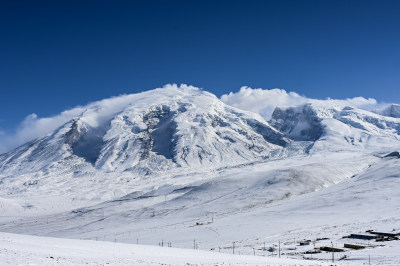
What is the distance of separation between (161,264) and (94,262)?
16.8ft

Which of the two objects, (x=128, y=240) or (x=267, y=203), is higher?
(x=267, y=203)

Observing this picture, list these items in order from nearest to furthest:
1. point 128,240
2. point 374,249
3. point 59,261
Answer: point 59,261 → point 374,249 → point 128,240

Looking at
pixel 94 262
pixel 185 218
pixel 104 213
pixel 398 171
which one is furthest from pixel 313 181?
pixel 94 262

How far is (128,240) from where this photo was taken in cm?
11212

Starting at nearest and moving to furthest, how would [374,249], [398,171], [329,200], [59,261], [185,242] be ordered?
[59,261] → [374,249] → [185,242] → [329,200] → [398,171]

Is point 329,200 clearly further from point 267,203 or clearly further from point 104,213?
point 104,213

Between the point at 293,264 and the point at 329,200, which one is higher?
the point at 329,200

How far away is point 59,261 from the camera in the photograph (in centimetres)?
3003

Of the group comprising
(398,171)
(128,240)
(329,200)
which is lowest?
(128,240)

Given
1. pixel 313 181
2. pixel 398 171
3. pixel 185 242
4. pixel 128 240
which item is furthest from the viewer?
pixel 313 181

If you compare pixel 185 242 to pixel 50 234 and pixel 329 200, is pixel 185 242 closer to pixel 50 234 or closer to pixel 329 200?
pixel 329 200

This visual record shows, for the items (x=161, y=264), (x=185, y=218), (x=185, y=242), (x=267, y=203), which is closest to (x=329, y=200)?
(x=267, y=203)

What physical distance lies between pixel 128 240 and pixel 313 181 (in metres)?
115

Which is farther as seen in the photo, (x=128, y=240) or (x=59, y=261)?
(x=128, y=240)
